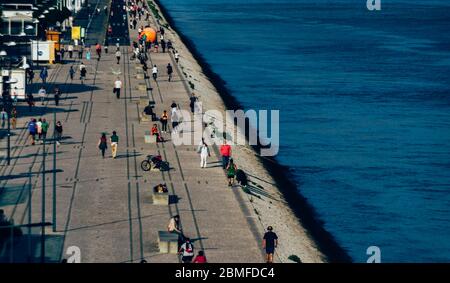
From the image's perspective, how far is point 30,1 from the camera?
410ft

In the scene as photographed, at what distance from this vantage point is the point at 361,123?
98562mm

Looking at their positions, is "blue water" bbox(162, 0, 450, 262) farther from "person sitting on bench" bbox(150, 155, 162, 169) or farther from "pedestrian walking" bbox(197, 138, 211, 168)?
"person sitting on bench" bbox(150, 155, 162, 169)

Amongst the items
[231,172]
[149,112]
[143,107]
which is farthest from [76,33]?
[231,172]

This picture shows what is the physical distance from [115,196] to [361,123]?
50.0 m

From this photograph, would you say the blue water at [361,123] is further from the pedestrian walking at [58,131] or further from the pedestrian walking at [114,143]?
Result: the pedestrian walking at [58,131]

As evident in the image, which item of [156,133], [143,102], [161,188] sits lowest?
[143,102]

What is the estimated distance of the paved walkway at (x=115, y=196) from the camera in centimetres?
4144

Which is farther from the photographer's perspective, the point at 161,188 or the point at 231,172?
the point at 231,172

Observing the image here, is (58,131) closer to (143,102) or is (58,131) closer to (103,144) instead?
(103,144)

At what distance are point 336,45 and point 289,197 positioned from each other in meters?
108

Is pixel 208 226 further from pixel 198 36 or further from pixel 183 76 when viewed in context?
pixel 198 36

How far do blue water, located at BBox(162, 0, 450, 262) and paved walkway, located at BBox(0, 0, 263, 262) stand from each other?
8954 millimetres

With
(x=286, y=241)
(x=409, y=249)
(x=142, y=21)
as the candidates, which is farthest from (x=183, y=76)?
(x=142, y=21)

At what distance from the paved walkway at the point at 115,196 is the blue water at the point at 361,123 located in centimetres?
895
